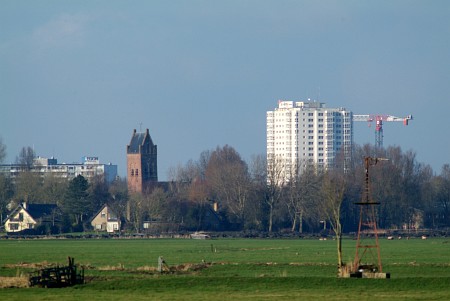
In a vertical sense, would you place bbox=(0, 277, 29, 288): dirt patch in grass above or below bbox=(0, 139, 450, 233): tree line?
below

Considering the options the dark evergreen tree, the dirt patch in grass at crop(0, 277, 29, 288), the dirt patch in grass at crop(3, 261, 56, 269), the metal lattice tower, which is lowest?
the dirt patch in grass at crop(0, 277, 29, 288)

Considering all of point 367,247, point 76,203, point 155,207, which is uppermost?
point 76,203

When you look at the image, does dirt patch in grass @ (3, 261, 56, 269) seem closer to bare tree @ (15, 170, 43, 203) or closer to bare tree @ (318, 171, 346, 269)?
bare tree @ (318, 171, 346, 269)

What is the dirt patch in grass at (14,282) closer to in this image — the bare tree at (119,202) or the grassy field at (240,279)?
the grassy field at (240,279)

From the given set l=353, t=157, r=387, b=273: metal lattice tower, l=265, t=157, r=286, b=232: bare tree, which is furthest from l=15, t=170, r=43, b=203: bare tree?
l=353, t=157, r=387, b=273: metal lattice tower

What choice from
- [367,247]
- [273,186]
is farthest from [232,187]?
[367,247]

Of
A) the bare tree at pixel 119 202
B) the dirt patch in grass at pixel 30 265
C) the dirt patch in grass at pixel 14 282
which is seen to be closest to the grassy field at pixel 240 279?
the dirt patch in grass at pixel 30 265

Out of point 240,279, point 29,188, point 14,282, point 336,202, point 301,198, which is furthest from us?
point 29,188

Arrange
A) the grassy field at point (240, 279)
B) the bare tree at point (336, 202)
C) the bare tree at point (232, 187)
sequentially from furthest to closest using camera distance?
the bare tree at point (232, 187)
the bare tree at point (336, 202)
the grassy field at point (240, 279)

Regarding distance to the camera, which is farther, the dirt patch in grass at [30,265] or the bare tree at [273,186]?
the bare tree at [273,186]

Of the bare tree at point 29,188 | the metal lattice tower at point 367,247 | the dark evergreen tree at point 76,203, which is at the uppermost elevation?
the bare tree at point 29,188

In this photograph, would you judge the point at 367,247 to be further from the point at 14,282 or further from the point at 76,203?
the point at 76,203

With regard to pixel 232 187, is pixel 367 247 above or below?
below

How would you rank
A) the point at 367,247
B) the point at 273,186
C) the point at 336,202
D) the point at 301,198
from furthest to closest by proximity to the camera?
1. the point at 273,186
2. the point at 301,198
3. the point at 336,202
4. the point at 367,247
